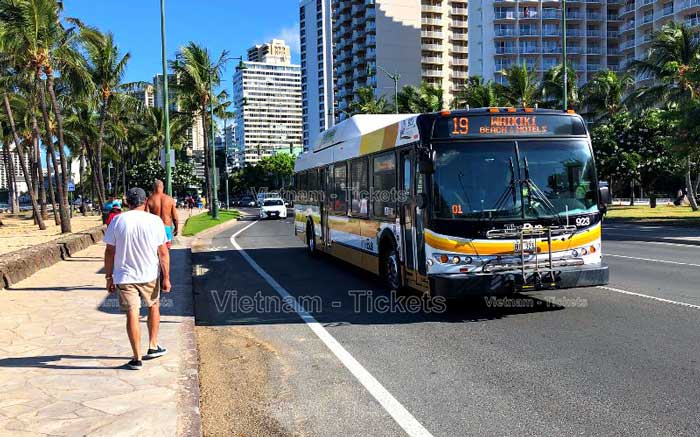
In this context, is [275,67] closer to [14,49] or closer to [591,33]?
[591,33]

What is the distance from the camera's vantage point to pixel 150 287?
647cm

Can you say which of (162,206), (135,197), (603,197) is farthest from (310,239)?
(135,197)

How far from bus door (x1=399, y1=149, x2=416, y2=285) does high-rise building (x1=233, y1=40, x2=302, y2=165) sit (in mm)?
154249

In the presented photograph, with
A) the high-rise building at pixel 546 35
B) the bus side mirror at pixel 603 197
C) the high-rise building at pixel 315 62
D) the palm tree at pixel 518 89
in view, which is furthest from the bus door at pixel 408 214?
the high-rise building at pixel 315 62

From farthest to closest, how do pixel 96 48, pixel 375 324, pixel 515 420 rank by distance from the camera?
pixel 96 48, pixel 375 324, pixel 515 420

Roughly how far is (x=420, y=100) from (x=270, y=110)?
409 ft

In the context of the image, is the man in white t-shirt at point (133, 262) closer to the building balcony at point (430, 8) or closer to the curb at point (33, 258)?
the curb at point (33, 258)

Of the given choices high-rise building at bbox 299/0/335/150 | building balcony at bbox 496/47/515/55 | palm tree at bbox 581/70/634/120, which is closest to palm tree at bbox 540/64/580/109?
palm tree at bbox 581/70/634/120

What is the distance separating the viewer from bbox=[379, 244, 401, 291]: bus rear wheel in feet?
34.0

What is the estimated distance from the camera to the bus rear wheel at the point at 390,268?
408 inches

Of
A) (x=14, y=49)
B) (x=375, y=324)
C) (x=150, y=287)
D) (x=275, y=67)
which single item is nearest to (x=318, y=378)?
(x=150, y=287)

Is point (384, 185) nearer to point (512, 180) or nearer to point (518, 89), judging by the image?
point (512, 180)

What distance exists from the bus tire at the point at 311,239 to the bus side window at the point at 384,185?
244 inches

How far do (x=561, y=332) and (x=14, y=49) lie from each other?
85.8ft
